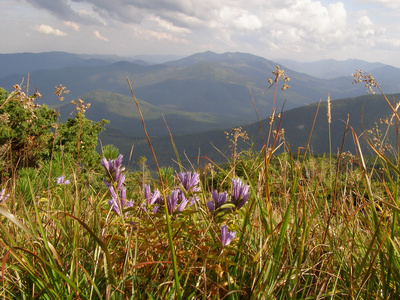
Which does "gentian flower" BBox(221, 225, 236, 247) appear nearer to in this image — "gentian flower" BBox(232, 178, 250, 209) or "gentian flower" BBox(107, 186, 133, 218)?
"gentian flower" BBox(232, 178, 250, 209)

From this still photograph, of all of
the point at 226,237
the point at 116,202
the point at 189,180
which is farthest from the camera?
the point at 189,180

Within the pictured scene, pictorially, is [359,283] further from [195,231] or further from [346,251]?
[195,231]

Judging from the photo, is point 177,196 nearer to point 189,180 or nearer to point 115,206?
point 189,180

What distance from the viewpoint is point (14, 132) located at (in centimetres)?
1068

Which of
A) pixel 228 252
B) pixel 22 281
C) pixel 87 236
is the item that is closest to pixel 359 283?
pixel 228 252

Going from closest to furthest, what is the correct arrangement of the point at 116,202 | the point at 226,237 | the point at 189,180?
the point at 226,237, the point at 116,202, the point at 189,180

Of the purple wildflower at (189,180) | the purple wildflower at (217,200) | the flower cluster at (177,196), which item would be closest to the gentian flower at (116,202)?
the flower cluster at (177,196)

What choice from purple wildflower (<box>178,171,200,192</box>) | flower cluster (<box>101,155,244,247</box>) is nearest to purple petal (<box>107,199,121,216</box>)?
flower cluster (<box>101,155,244,247</box>)

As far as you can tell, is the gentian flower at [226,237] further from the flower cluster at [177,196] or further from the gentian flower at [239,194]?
the gentian flower at [239,194]

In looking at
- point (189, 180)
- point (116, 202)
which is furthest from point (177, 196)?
point (116, 202)

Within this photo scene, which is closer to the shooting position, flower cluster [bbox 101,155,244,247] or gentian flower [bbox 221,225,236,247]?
gentian flower [bbox 221,225,236,247]

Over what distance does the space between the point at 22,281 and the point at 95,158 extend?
33.8 ft

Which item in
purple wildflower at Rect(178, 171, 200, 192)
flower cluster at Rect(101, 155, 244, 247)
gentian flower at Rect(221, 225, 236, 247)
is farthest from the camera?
purple wildflower at Rect(178, 171, 200, 192)

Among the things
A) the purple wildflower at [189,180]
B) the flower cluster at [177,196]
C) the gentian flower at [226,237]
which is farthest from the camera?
the purple wildflower at [189,180]
